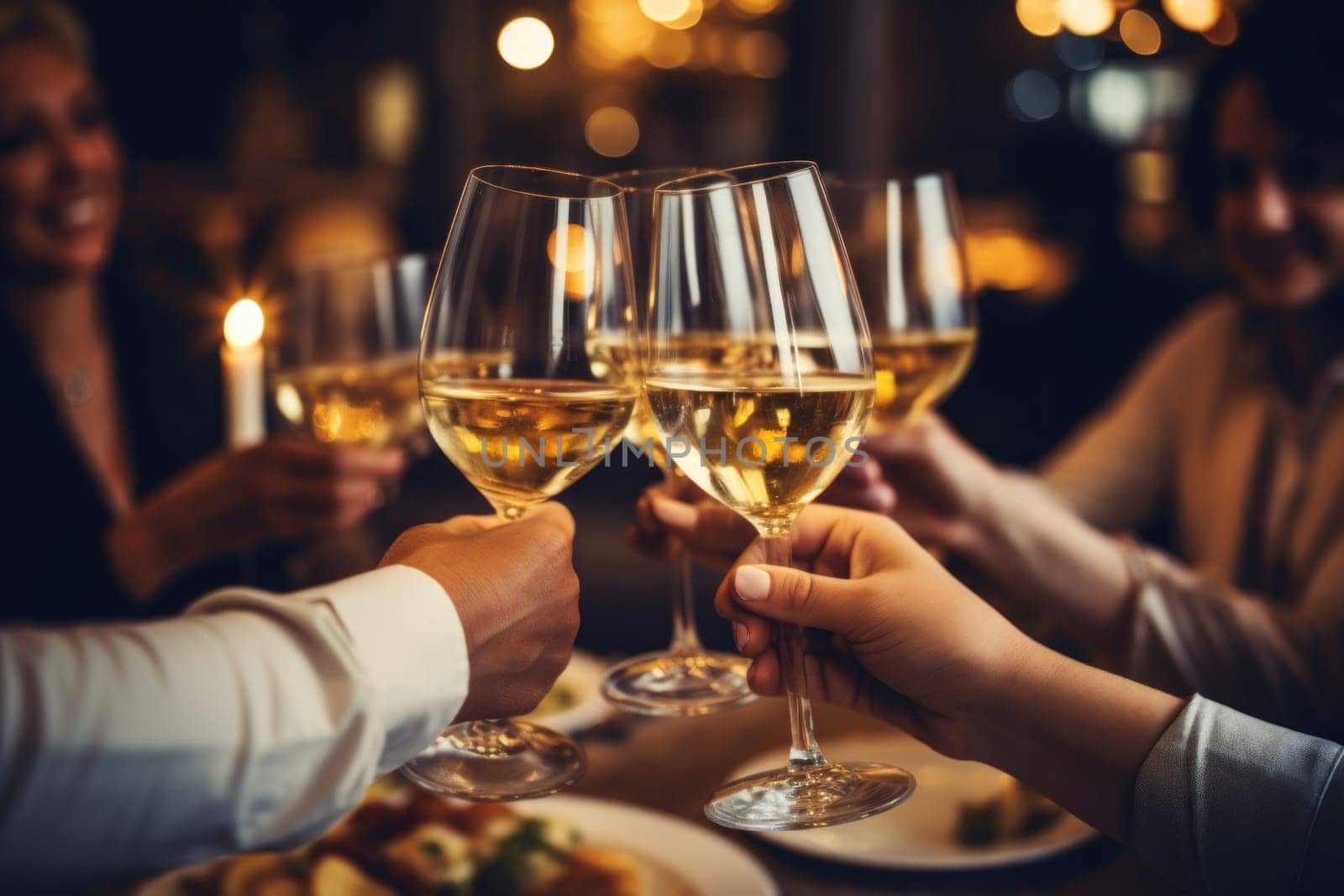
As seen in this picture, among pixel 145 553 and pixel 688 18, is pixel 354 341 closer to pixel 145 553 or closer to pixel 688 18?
pixel 145 553

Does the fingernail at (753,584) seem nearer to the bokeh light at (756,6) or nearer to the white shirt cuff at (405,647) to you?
the white shirt cuff at (405,647)

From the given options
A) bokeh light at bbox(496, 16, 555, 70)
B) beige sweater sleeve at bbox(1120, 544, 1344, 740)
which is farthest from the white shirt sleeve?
Answer: bokeh light at bbox(496, 16, 555, 70)

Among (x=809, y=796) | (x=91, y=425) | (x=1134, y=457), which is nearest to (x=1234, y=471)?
(x=1134, y=457)

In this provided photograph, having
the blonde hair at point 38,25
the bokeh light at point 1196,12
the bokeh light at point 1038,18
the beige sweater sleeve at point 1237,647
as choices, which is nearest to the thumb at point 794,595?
the beige sweater sleeve at point 1237,647

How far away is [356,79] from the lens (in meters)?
4.48

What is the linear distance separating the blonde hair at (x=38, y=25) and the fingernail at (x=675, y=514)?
1.56 metres

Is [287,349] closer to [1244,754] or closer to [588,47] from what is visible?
[1244,754]

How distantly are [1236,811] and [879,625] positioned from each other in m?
0.28

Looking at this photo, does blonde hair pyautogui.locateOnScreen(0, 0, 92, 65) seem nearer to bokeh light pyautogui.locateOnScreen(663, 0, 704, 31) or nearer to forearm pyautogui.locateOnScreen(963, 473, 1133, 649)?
forearm pyautogui.locateOnScreen(963, 473, 1133, 649)

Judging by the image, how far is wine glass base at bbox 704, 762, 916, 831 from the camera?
70 centimetres

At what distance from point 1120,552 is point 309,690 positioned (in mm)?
1081

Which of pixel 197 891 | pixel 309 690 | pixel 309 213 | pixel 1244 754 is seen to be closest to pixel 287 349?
pixel 197 891

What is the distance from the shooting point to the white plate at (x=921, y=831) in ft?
2.91

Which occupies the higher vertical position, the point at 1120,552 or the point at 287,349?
the point at 287,349
